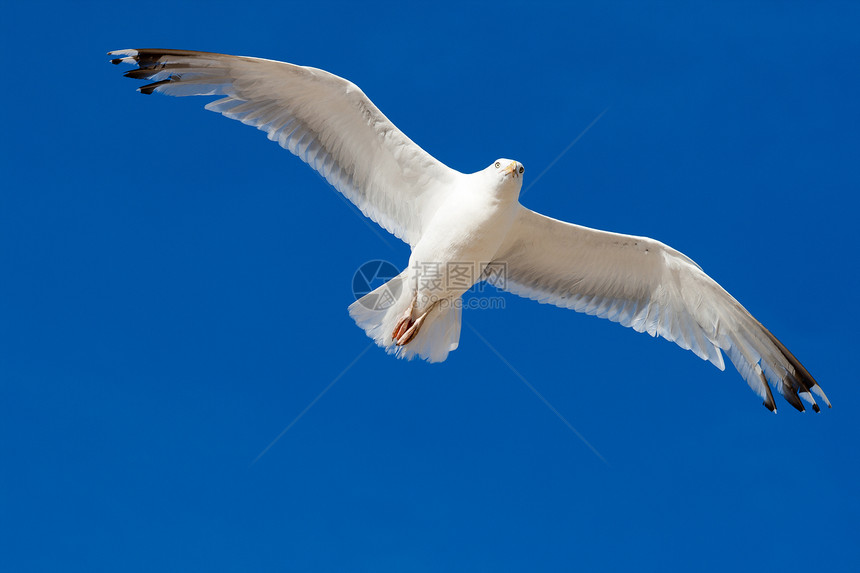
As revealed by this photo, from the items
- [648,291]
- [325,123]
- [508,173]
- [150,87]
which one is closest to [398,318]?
[508,173]

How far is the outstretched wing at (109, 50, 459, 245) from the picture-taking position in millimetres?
8227

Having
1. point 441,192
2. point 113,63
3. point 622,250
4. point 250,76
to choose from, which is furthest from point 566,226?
point 113,63

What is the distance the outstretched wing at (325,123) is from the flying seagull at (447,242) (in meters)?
0.01

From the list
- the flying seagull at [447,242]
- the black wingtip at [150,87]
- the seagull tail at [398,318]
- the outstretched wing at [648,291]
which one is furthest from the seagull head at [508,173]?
the black wingtip at [150,87]

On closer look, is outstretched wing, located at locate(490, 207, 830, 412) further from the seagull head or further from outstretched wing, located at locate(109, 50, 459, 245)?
outstretched wing, located at locate(109, 50, 459, 245)

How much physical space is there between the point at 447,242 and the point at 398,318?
0.94 m

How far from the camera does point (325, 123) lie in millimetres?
8609

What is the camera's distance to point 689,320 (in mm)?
9180

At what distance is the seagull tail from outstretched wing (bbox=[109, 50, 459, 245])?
0.65m

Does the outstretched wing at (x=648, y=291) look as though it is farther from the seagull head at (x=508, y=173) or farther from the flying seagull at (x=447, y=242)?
→ the seagull head at (x=508, y=173)

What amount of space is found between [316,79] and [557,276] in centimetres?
313

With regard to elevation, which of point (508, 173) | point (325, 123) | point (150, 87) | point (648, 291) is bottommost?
point (150, 87)

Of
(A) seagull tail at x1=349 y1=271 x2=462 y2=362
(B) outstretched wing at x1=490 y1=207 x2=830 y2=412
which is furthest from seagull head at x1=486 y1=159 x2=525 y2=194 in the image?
(A) seagull tail at x1=349 y1=271 x2=462 y2=362

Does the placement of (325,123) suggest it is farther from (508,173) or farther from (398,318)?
(398,318)
